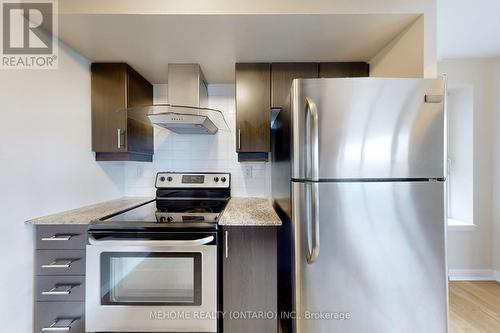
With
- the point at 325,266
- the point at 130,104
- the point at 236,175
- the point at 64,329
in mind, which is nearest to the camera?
the point at 325,266

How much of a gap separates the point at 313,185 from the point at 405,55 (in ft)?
3.67

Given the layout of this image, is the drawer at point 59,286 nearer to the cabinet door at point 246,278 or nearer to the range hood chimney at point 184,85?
the cabinet door at point 246,278

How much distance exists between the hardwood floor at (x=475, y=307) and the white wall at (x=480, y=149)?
257 millimetres

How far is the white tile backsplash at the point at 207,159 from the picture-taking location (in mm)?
2268

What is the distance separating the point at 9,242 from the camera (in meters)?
1.22

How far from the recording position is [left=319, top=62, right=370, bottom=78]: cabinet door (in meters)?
1.87

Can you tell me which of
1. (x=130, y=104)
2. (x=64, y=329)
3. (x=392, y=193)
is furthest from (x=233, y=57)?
(x=64, y=329)

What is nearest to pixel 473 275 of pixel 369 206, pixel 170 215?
pixel 369 206

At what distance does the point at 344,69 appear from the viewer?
1.88 meters

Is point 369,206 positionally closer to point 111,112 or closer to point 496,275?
point 111,112

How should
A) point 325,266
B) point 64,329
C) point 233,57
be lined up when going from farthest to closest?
point 233,57 → point 64,329 → point 325,266

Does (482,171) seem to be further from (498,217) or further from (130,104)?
(130,104)

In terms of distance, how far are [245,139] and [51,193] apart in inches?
53.5

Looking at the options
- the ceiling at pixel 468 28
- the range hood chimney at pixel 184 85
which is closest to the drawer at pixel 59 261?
the range hood chimney at pixel 184 85
